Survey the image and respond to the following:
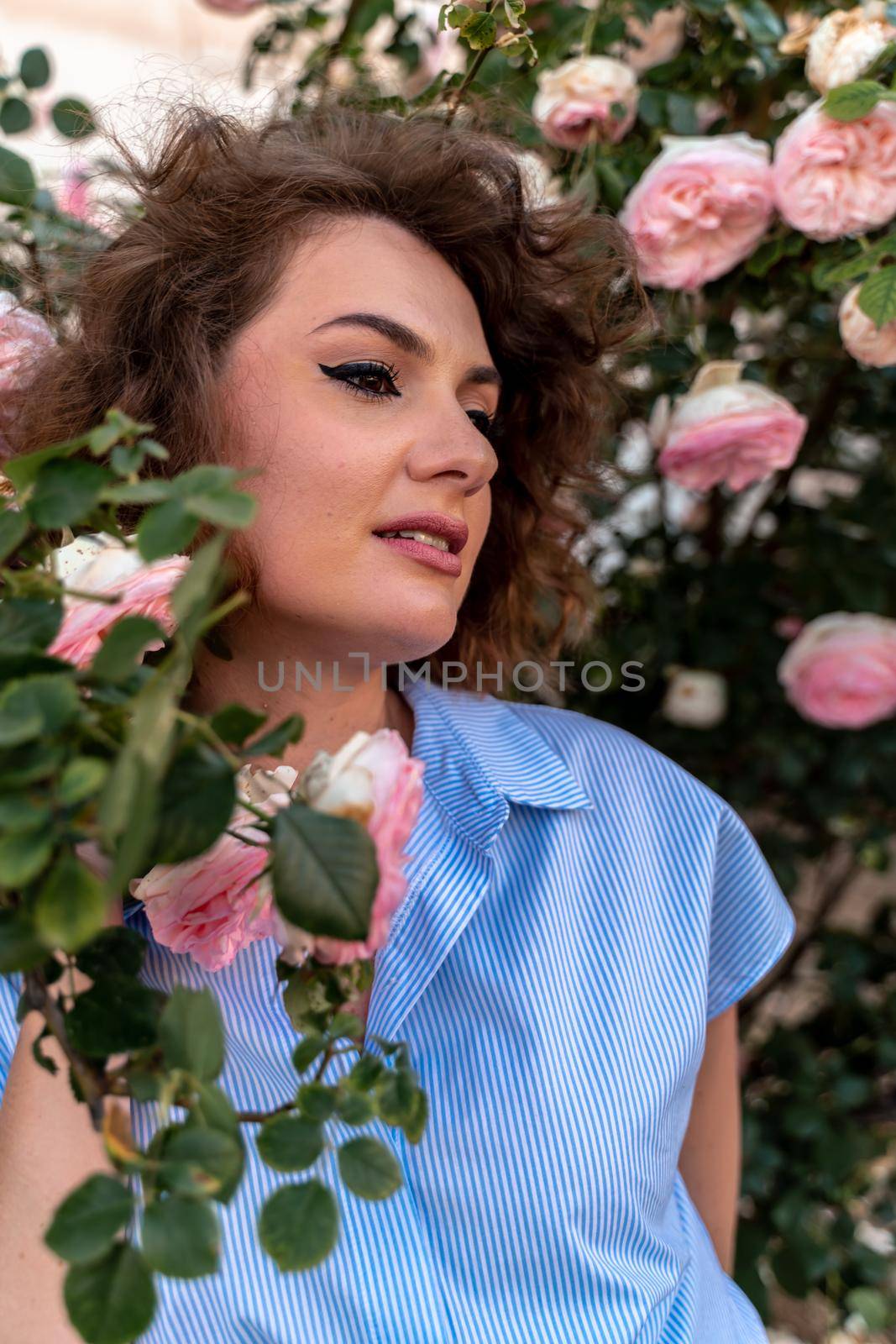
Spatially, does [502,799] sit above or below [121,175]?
below

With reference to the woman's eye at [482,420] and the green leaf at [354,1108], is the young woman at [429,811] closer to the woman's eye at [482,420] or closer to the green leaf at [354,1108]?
the woman's eye at [482,420]

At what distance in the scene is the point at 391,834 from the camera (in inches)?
22.3

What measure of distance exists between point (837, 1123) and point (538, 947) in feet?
3.24

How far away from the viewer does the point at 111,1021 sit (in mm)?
542

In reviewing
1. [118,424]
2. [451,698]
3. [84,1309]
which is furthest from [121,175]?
[84,1309]

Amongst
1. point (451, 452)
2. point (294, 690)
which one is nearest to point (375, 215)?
point (451, 452)

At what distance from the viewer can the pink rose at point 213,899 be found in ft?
2.29

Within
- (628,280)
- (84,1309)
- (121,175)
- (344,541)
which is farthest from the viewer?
(628,280)

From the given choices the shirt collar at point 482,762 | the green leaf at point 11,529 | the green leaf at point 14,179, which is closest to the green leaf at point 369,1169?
the green leaf at point 11,529

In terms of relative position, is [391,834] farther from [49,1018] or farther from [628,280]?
[628,280]

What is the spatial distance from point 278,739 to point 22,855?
0.13 metres

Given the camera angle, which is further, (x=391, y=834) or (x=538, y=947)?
(x=538, y=947)

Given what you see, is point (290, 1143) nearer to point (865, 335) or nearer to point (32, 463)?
point (32, 463)

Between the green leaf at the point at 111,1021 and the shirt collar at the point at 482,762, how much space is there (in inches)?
27.9
